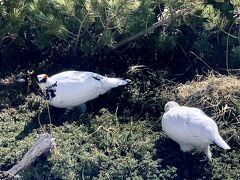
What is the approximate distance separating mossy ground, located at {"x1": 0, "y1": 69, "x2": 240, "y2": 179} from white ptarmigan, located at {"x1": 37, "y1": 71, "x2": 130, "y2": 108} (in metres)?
0.14

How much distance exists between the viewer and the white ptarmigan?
4.29m

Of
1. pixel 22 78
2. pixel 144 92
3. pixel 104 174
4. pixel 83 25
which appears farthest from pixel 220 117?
pixel 22 78

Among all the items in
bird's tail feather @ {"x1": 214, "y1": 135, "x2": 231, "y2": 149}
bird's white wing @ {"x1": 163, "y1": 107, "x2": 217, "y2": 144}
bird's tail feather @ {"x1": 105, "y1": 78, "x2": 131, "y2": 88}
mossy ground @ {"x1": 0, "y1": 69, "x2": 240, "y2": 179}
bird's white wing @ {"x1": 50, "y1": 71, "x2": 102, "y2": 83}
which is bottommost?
mossy ground @ {"x1": 0, "y1": 69, "x2": 240, "y2": 179}

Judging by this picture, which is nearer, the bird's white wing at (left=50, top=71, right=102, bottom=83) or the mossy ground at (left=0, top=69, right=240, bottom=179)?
the mossy ground at (left=0, top=69, right=240, bottom=179)

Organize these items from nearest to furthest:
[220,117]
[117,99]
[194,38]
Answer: [220,117]
[117,99]
[194,38]

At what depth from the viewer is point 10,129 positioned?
4352mm

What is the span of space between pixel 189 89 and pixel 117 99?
530 millimetres

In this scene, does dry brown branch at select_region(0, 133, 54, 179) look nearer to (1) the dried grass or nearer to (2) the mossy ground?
(2) the mossy ground

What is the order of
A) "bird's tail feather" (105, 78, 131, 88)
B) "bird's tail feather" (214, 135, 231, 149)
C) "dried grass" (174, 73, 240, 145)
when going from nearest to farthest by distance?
"bird's tail feather" (214, 135, 231, 149)
"dried grass" (174, 73, 240, 145)
"bird's tail feather" (105, 78, 131, 88)

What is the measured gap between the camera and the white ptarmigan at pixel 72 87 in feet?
14.1

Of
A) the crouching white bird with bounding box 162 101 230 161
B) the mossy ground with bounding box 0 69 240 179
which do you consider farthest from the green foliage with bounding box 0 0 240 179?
the crouching white bird with bounding box 162 101 230 161

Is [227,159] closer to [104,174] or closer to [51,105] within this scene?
[104,174]

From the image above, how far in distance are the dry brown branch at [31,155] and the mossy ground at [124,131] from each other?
0.08 m

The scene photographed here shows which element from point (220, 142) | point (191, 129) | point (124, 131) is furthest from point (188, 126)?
point (124, 131)
